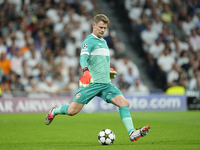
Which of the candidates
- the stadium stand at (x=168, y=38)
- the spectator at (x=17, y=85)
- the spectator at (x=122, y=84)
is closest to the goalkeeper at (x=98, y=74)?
the spectator at (x=17, y=85)

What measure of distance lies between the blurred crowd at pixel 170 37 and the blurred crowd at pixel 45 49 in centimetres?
151

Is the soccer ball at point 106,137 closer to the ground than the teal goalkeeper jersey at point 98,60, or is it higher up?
closer to the ground

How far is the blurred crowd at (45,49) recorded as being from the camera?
16.1 m

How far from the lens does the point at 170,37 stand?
19922 mm

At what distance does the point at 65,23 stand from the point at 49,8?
1.18 meters

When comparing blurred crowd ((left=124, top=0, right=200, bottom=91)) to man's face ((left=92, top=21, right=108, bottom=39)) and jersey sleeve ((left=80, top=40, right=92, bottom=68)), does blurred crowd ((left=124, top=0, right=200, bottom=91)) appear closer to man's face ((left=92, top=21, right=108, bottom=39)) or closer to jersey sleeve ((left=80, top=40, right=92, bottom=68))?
Answer: man's face ((left=92, top=21, right=108, bottom=39))

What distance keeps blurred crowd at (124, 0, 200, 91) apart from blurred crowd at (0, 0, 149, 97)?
4.95 ft

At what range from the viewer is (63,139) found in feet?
25.4

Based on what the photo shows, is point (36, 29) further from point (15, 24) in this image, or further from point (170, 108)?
point (170, 108)

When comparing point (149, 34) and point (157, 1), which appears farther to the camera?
point (157, 1)

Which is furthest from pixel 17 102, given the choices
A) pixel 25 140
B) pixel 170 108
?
pixel 25 140

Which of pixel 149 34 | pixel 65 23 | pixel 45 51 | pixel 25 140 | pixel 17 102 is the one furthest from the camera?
pixel 149 34

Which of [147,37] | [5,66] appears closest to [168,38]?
[147,37]

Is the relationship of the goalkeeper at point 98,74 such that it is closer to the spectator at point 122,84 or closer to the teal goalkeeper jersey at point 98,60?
the teal goalkeeper jersey at point 98,60
